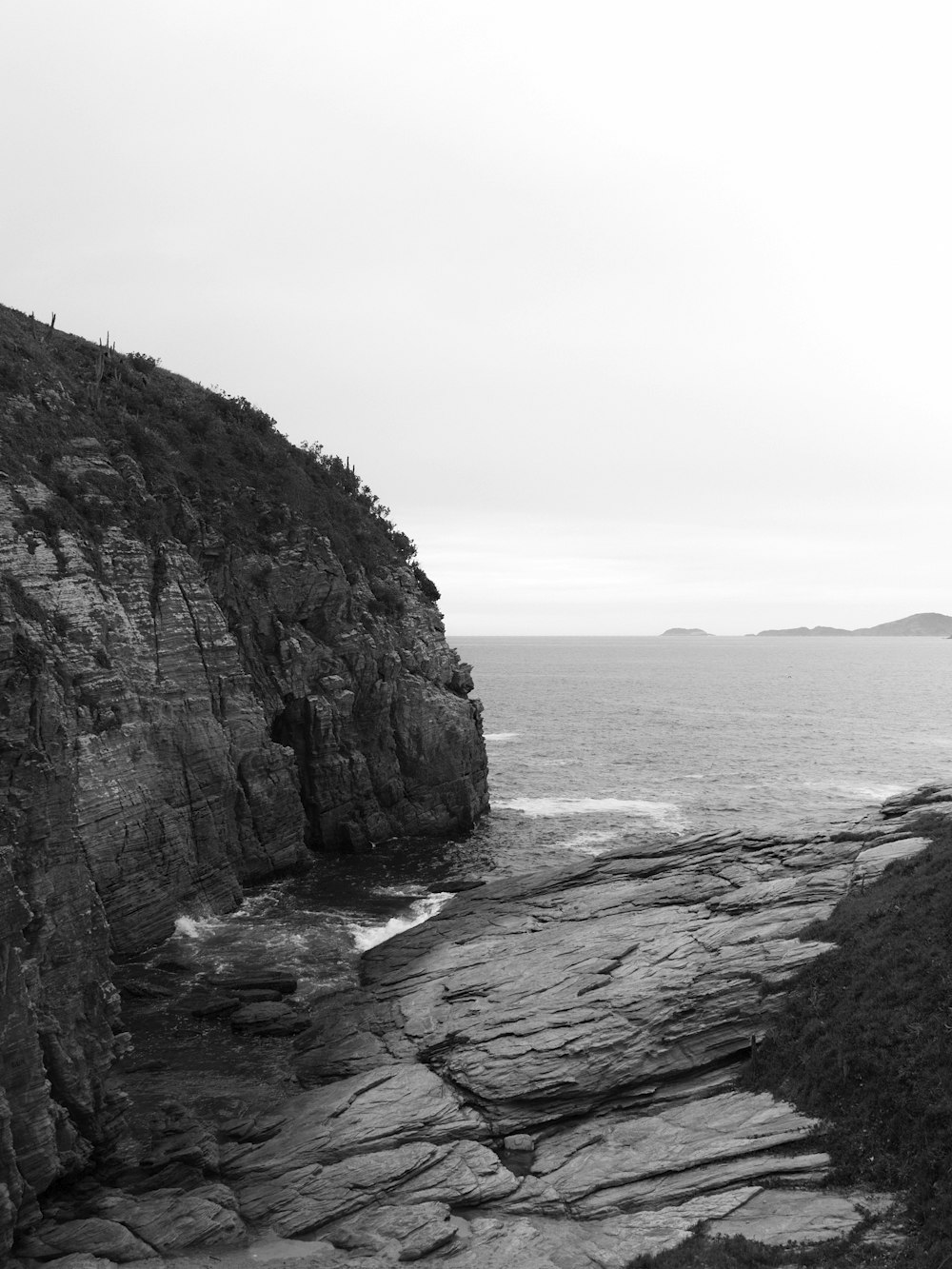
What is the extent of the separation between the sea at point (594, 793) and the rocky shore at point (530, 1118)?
198 inches

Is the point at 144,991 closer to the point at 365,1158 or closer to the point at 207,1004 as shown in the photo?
the point at 207,1004

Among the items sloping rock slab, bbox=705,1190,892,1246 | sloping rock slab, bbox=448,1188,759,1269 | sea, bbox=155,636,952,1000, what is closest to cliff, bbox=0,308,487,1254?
sea, bbox=155,636,952,1000

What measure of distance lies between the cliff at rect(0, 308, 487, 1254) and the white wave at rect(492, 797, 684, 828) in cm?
453

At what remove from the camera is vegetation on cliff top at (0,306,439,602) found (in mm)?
45000

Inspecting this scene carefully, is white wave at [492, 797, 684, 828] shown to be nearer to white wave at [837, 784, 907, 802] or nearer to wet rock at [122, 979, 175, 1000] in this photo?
white wave at [837, 784, 907, 802]

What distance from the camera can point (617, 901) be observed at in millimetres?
37688

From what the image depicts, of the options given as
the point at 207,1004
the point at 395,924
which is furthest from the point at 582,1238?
the point at 395,924

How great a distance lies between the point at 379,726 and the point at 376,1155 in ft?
121

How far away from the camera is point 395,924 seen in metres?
43.2

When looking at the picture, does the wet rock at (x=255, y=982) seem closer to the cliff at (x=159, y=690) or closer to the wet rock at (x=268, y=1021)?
the wet rock at (x=268, y=1021)

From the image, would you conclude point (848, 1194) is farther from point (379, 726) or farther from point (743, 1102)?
point (379, 726)

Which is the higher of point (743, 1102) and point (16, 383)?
point (16, 383)

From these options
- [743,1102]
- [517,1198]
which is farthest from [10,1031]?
[743,1102]

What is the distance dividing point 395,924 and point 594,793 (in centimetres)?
3222
